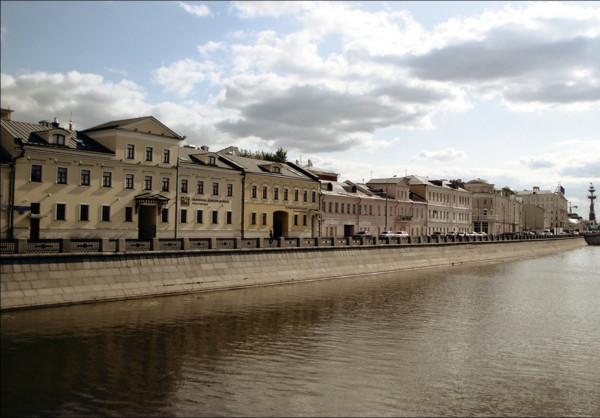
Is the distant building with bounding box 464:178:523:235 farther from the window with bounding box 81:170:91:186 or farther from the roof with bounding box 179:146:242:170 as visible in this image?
the window with bounding box 81:170:91:186

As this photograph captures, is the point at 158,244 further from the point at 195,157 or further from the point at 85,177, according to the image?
the point at 195,157

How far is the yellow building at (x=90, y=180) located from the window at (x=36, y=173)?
61mm

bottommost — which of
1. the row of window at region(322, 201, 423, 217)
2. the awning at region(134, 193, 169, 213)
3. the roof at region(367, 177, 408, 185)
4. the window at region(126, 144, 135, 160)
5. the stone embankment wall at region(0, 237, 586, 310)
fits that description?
the stone embankment wall at region(0, 237, 586, 310)

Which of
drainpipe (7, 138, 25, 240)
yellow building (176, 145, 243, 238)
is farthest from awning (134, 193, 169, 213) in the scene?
drainpipe (7, 138, 25, 240)

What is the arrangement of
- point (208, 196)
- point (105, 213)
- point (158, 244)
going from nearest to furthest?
1. point (158, 244)
2. point (105, 213)
3. point (208, 196)

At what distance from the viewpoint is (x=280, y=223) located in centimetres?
5831

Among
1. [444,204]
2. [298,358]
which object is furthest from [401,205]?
[298,358]

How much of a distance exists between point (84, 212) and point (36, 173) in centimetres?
433

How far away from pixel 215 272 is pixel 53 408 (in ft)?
70.6

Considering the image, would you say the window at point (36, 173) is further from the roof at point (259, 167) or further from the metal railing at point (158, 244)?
the roof at point (259, 167)

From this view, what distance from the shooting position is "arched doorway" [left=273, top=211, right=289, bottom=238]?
57.7 m

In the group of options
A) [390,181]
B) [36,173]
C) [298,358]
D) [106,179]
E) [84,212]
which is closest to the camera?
[298,358]

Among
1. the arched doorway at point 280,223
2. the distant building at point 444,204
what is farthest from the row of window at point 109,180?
the distant building at point 444,204

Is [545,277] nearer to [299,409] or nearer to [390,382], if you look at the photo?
[390,382]
